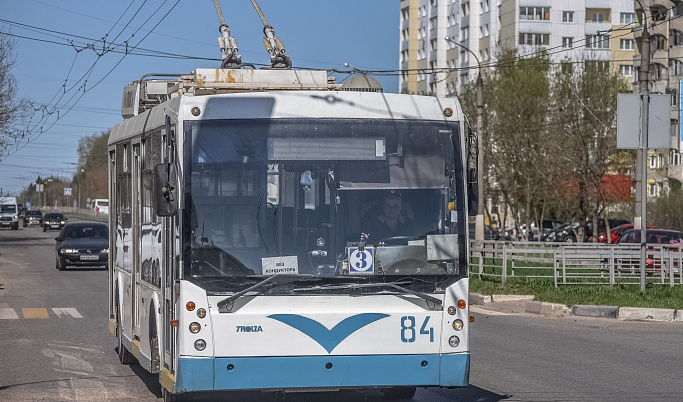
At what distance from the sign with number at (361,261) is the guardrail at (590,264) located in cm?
1569

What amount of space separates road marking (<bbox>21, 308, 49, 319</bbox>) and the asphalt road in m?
0.02

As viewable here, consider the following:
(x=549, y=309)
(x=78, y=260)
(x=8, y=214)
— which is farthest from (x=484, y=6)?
(x=549, y=309)

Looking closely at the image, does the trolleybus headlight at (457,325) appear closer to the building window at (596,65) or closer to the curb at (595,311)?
the curb at (595,311)

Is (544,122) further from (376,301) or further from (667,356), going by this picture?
(376,301)

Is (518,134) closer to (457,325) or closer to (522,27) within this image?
(457,325)

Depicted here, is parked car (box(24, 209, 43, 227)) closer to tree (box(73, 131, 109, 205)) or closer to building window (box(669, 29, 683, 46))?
tree (box(73, 131, 109, 205))

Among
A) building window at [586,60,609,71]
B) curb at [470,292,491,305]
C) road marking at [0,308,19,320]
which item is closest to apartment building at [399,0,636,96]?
building window at [586,60,609,71]

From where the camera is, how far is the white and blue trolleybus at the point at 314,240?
7.75 m

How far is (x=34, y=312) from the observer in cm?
1881

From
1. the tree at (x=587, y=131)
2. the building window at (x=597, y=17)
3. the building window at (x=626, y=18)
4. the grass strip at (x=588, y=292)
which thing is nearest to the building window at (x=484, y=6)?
the building window at (x=597, y=17)

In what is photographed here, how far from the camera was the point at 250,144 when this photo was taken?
26.5 ft

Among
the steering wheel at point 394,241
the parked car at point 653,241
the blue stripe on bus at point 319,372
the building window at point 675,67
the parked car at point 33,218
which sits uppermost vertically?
the building window at point 675,67

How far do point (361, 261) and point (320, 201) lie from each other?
0.54m

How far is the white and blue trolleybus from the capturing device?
25.4 feet
